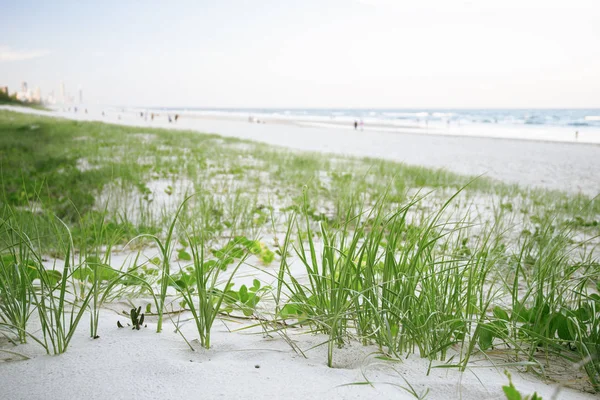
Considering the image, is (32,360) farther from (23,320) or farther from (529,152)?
(529,152)

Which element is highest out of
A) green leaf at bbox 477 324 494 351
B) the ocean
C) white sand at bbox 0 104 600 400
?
the ocean

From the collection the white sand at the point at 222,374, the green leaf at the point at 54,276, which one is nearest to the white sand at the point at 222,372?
the white sand at the point at 222,374

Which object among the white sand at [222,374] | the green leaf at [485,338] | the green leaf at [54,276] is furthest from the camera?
the green leaf at [54,276]

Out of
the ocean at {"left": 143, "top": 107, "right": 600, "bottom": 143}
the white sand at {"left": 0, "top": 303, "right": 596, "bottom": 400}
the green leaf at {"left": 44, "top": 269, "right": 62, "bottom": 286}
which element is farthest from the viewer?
the ocean at {"left": 143, "top": 107, "right": 600, "bottom": 143}

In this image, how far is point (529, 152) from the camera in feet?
57.6

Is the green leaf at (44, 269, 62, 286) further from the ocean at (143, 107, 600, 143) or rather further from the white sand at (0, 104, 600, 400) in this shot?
the ocean at (143, 107, 600, 143)

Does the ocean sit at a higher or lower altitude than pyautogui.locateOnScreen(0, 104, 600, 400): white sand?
higher

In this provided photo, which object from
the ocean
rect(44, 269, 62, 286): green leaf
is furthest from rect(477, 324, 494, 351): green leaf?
the ocean

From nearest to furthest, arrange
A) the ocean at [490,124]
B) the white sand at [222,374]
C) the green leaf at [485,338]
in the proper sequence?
the white sand at [222,374] < the green leaf at [485,338] < the ocean at [490,124]

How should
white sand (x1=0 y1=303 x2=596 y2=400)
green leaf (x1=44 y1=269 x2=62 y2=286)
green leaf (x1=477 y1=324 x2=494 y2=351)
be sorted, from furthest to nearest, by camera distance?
green leaf (x1=44 y1=269 x2=62 y2=286) → green leaf (x1=477 y1=324 x2=494 y2=351) → white sand (x1=0 y1=303 x2=596 y2=400)

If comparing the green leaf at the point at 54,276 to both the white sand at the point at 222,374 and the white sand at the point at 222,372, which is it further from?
the white sand at the point at 222,374

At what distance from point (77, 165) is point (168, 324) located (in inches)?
229

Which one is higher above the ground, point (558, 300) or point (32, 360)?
point (558, 300)

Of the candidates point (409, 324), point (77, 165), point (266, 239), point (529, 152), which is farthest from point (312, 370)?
point (529, 152)
